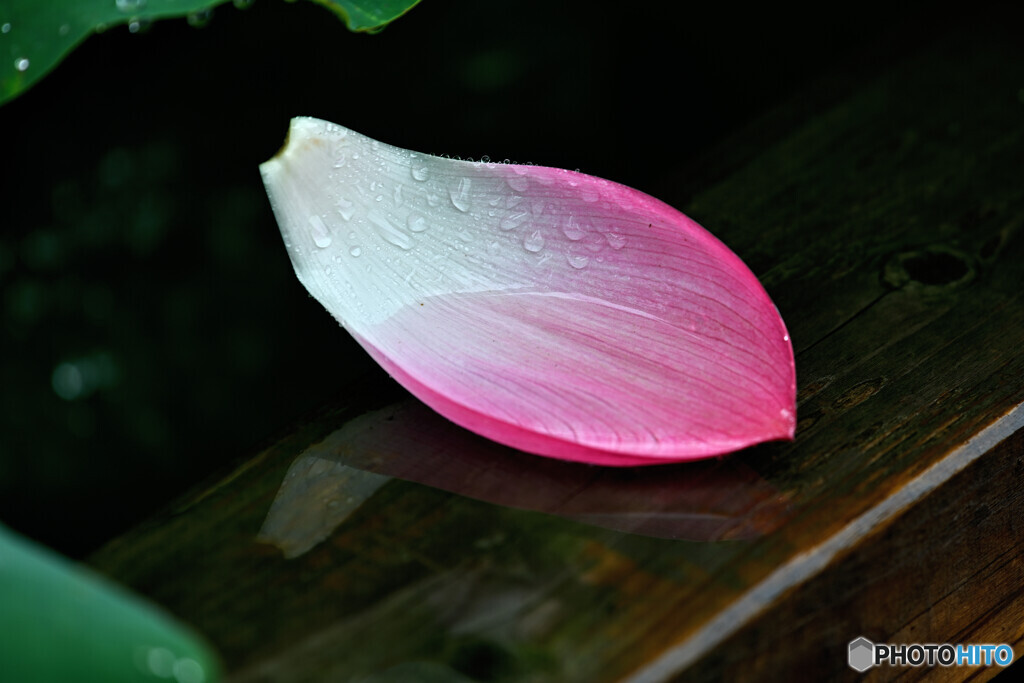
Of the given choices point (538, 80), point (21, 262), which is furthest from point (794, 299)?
point (21, 262)

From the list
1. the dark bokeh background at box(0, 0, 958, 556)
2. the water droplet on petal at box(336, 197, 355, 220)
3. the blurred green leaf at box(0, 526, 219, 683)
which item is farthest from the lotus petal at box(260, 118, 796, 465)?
the dark bokeh background at box(0, 0, 958, 556)

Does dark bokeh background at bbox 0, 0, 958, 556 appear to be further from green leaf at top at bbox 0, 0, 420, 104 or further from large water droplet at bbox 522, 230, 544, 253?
large water droplet at bbox 522, 230, 544, 253

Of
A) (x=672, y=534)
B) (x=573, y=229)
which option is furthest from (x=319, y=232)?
(x=672, y=534)

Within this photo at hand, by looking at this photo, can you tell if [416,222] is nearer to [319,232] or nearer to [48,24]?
[319,232]

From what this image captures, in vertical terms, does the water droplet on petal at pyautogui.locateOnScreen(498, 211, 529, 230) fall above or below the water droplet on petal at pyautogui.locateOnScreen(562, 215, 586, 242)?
above

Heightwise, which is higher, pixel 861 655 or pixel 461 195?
pixel 461 195

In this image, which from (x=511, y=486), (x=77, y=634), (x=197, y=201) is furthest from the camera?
(x=197, y=201)

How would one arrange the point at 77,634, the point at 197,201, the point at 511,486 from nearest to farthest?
1. the point at 77,634
2. the point at 511,486
3. the point at 197,201
